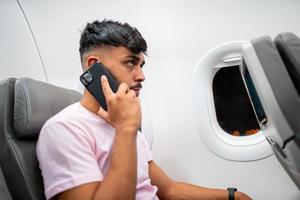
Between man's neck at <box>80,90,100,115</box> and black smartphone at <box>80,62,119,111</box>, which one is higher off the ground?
black smartphone at <box>80,62,119,111</box>

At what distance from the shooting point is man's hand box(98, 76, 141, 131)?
3.22 ft

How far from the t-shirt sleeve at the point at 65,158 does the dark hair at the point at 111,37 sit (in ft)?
1.38

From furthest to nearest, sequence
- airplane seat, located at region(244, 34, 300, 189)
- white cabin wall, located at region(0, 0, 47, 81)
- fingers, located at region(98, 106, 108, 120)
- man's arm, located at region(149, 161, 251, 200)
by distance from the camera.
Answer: white cabin wall, located at region(0, 0, 47, 81), man's arm, located at region(149, 161, 251, 200), fingers, located at region(98, 106, 108, 120), airplane seat, located at region(244, 34, 300, 189)

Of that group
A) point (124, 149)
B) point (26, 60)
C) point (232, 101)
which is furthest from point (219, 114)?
point (26, 60)

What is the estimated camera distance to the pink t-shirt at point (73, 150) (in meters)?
0.94

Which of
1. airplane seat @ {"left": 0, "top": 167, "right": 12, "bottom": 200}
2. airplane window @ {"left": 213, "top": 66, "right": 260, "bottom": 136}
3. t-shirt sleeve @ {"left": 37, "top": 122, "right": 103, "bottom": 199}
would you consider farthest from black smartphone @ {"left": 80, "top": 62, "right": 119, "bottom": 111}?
airplane window @ {"left": 213, "top": 66, "right": 260, "bottom": 136}

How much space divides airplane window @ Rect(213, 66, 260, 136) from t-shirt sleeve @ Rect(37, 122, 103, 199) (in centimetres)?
134

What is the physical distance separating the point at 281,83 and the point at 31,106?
89cm

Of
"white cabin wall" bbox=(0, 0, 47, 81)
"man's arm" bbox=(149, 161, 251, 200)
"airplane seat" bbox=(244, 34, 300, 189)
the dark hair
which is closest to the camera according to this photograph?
"airplane seat" bbox=(244, 34, 300, 189)

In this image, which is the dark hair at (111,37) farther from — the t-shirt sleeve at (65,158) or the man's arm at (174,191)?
the man's arm at (174,191)

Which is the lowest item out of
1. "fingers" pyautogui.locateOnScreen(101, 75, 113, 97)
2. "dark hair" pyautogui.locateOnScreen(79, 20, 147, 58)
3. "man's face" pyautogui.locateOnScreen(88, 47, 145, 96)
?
"fingers" pyautogui.locateOnScreen(101, 75, 113, 97)

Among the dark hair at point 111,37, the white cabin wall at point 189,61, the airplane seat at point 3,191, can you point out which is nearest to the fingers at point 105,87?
the dark hair at point 111,37

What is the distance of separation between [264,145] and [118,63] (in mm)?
1283

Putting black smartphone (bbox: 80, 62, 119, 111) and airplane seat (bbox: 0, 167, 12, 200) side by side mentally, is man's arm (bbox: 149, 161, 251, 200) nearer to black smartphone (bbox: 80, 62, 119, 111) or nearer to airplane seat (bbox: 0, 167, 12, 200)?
black smartphone (bbox: 80, 62, 119, 111)
